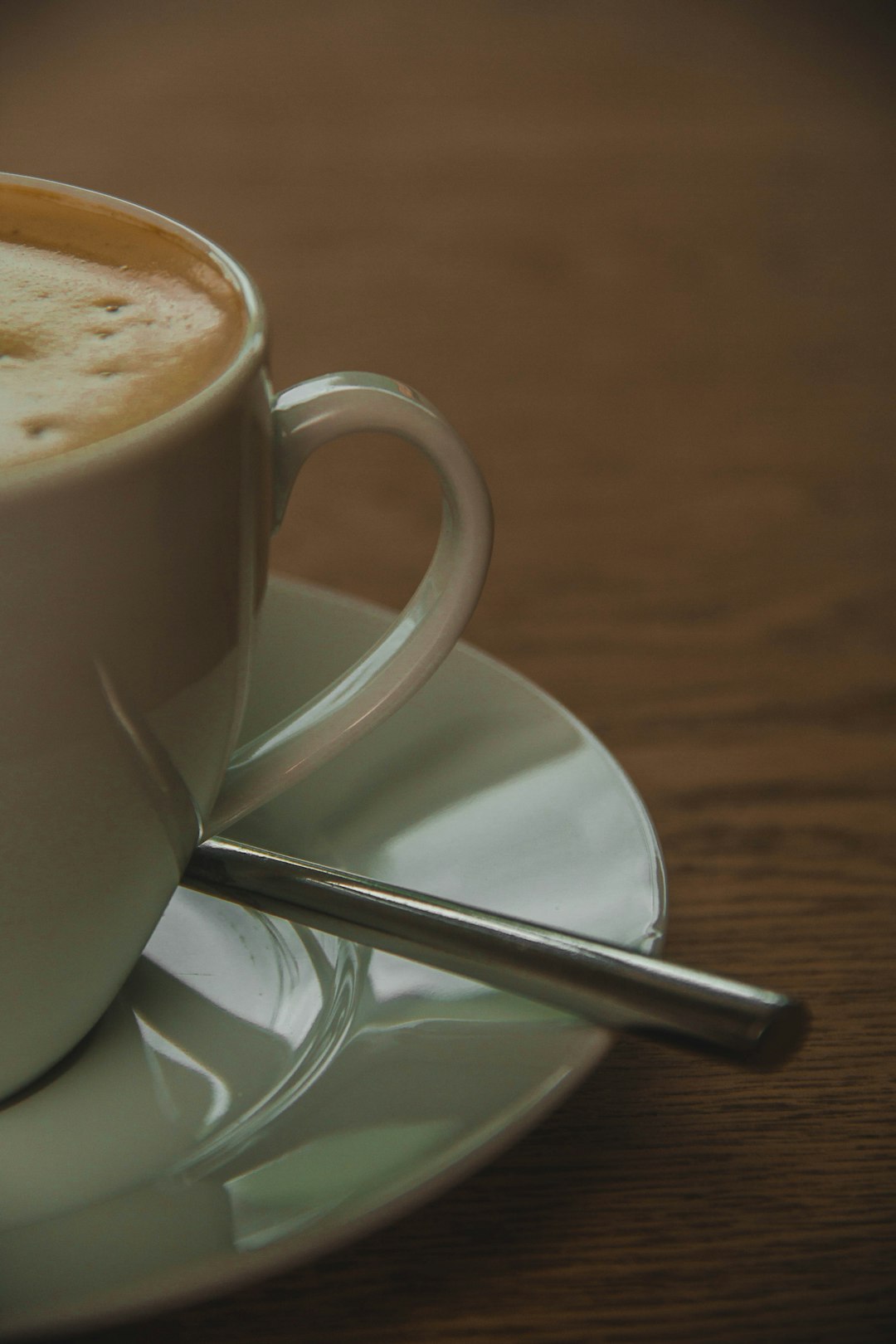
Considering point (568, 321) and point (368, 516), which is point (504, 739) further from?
point (568, 321)

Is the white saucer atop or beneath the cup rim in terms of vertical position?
beneath

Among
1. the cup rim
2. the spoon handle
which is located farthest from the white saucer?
the cup rim

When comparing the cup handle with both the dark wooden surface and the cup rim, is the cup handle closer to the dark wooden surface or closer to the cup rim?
the cup rim

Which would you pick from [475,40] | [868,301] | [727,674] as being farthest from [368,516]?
[475,40]

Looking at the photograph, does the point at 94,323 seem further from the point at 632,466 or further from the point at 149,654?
the point at 632,466

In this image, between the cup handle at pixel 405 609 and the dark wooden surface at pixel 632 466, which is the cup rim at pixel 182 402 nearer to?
the cup handle at pixel 405 609

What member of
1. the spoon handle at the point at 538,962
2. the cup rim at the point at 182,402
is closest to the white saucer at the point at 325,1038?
the spoon handle at the point at 538,962
